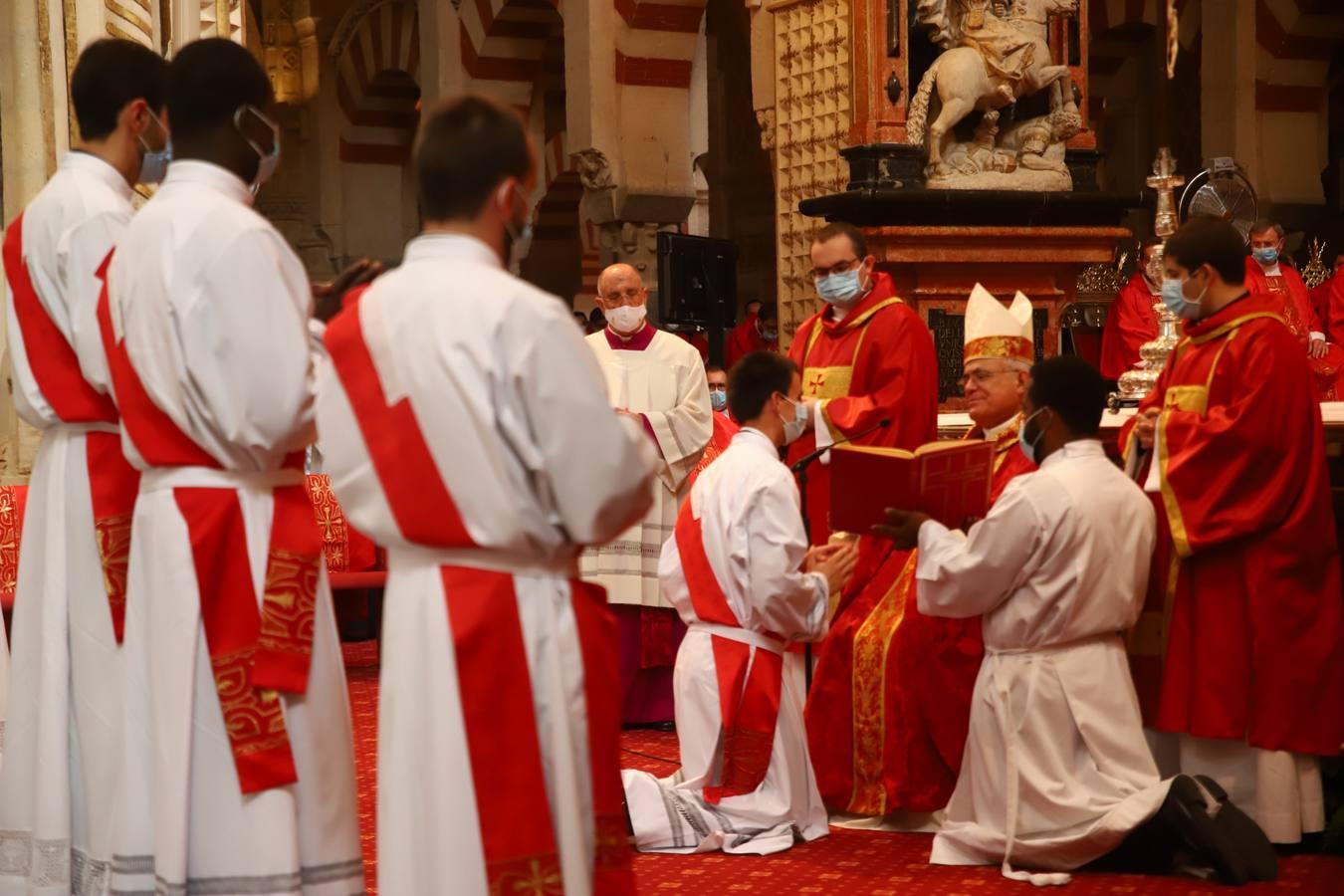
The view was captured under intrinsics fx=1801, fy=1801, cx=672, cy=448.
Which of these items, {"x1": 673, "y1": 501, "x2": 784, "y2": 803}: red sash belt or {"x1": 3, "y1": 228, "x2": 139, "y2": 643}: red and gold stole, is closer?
{"x1": 3, "y1": 228, "x2": 139, "y2": 643}: red and gold stole

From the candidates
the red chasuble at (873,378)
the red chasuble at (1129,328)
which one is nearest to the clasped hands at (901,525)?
the red chasuble at (873,378)

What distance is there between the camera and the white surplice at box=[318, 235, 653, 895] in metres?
2.69

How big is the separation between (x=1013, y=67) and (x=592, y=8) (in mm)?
3639

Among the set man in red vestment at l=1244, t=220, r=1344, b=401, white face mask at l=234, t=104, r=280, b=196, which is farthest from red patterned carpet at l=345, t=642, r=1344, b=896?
man in red vestment at l=1244, t=220, r=1344, b=401

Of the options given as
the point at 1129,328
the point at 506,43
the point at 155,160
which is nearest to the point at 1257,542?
the point at 155,160

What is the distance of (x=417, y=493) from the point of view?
277 centimetres

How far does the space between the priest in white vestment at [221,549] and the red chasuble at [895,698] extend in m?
2.28

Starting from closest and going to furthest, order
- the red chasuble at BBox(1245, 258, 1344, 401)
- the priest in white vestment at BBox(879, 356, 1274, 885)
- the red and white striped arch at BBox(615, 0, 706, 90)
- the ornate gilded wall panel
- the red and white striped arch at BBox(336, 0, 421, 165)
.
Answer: the priest in white vestment at BBox(879, 356, 1274, 885)
the red chasuble at BBox(1245, 258, 1344, 401)
the ornate gilded wall panel
the red and white striped arch at BBox(615, 0, 706, 90)
the red and white striped arch at BBox(336, 0, 421, 165)

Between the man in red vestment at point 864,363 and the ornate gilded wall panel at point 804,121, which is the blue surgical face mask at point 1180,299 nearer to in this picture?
the man in red vestment at point 864,363

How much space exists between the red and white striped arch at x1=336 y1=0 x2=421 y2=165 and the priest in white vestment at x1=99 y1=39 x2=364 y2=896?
14.2 m

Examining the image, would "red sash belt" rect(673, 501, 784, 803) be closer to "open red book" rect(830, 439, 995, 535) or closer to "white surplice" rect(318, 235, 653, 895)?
"open red book" rect(830, 439, 995, 535)

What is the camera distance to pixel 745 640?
5.00 metres

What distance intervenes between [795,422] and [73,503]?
2.38m

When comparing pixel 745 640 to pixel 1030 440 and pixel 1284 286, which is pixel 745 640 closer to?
pixel 1030 440
